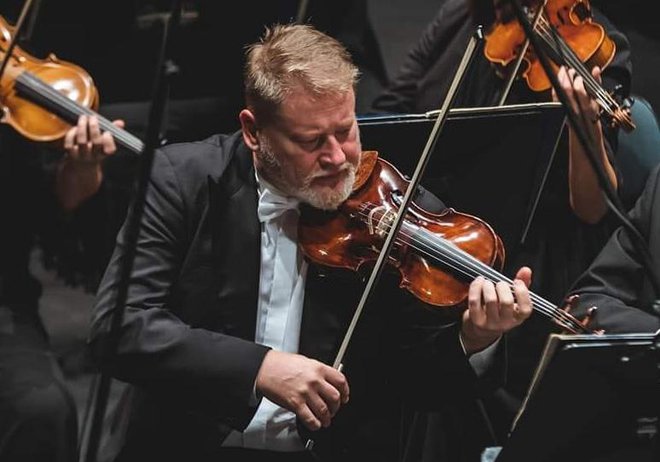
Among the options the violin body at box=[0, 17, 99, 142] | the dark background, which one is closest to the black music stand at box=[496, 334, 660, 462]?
the violin body at box=[0, 17, 99, 142]

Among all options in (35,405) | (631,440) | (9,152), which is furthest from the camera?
(9,152)

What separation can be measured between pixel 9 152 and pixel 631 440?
137 centimetres

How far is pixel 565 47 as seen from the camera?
220 centimetres

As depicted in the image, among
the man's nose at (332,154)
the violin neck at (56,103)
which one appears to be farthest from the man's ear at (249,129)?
the violin neck at (56,103)

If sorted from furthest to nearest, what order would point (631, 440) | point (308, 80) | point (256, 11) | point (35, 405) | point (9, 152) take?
1. point (256, 11)
2. point (9, 152)
3. point (35, 405)
4. point (308, 80)
5. point (631, 440)

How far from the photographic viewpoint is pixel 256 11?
3.21m

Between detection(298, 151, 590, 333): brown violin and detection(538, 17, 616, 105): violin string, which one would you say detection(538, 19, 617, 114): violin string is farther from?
detection(298, 151, 590, 333): brown violin

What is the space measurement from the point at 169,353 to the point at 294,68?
1.57 ft

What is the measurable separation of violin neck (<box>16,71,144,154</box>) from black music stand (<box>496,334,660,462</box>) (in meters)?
1.13

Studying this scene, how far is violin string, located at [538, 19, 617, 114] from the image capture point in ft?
7.12

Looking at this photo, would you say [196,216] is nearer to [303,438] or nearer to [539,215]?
[303,438]

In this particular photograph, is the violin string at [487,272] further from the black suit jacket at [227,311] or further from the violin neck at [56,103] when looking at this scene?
the violin neck at [56,103]

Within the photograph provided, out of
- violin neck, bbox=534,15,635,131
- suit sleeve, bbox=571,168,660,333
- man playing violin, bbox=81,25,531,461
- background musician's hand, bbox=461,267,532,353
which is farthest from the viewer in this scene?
violin neck, bbox=534,15,635,131

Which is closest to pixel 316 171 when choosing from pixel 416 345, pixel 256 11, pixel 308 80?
pixel 308 80
